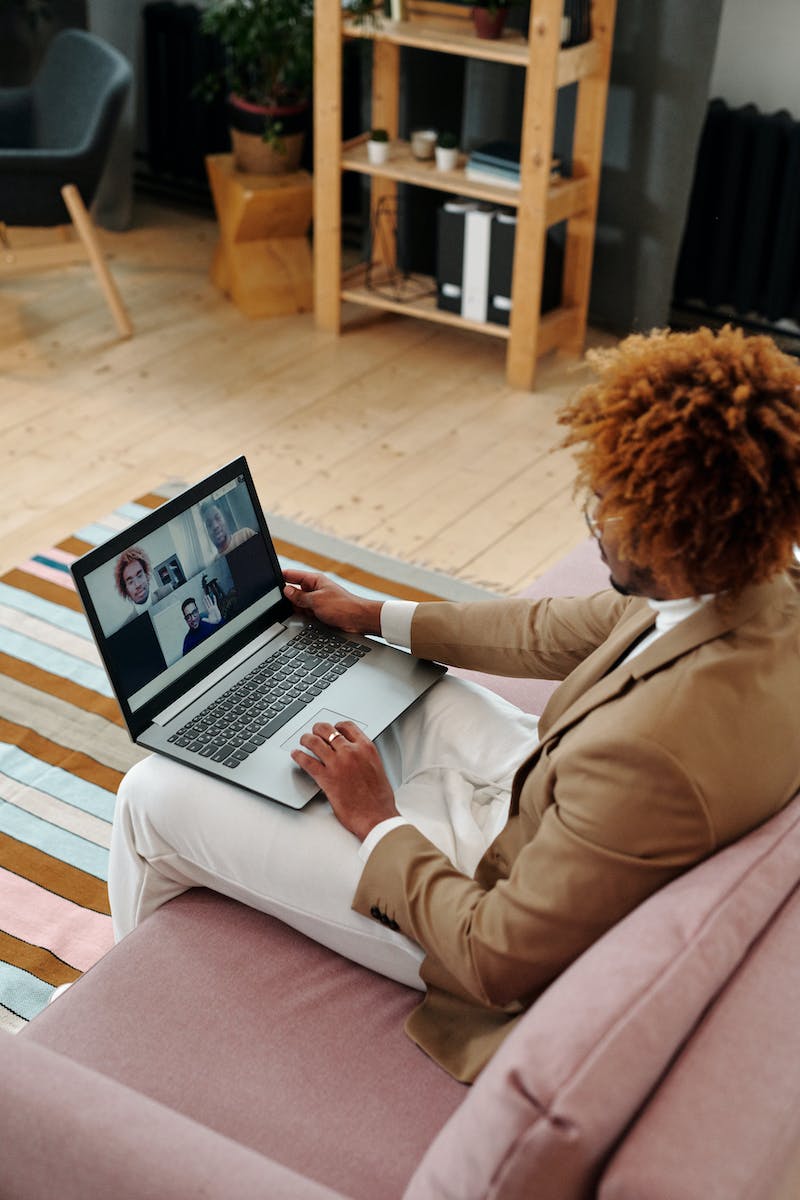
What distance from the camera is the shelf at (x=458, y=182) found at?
11.7 ft

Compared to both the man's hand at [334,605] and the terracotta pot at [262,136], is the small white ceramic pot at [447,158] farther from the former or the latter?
the man's hand at [334,605]

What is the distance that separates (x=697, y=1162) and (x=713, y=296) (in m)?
3.37

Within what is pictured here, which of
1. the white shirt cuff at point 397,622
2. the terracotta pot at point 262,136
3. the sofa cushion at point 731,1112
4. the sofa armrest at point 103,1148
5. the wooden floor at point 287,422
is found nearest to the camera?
the sofa cushion at point 731,1112

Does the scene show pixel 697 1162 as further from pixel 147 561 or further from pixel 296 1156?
pixel 147 561

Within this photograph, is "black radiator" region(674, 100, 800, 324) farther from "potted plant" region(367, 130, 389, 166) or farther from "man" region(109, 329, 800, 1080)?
"man" region(109, 329, 800, 1080)

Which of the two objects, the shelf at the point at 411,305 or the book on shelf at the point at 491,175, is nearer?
the book on shelf at the point at 491,175

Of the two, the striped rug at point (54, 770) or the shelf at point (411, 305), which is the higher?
the shelf at point (411, 305)

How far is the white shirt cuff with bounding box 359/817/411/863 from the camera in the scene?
1.40 m

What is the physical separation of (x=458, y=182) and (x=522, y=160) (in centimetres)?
22

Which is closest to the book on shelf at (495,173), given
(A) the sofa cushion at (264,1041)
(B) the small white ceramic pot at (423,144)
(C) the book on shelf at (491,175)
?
(C) the book on shelf at (491,175)

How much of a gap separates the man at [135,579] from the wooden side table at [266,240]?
2.71 metres

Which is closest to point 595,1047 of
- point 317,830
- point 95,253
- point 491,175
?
point 317,830

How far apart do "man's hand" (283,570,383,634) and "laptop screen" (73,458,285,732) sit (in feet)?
0.12

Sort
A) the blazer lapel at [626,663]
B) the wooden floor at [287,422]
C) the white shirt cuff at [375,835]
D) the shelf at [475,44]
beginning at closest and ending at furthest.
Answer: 1. the blazer lapel at [626,663]
2. the white shirt cuff at [375,835]
3. the wooden floor at [287,422]
4. the shelf at [475,44]
